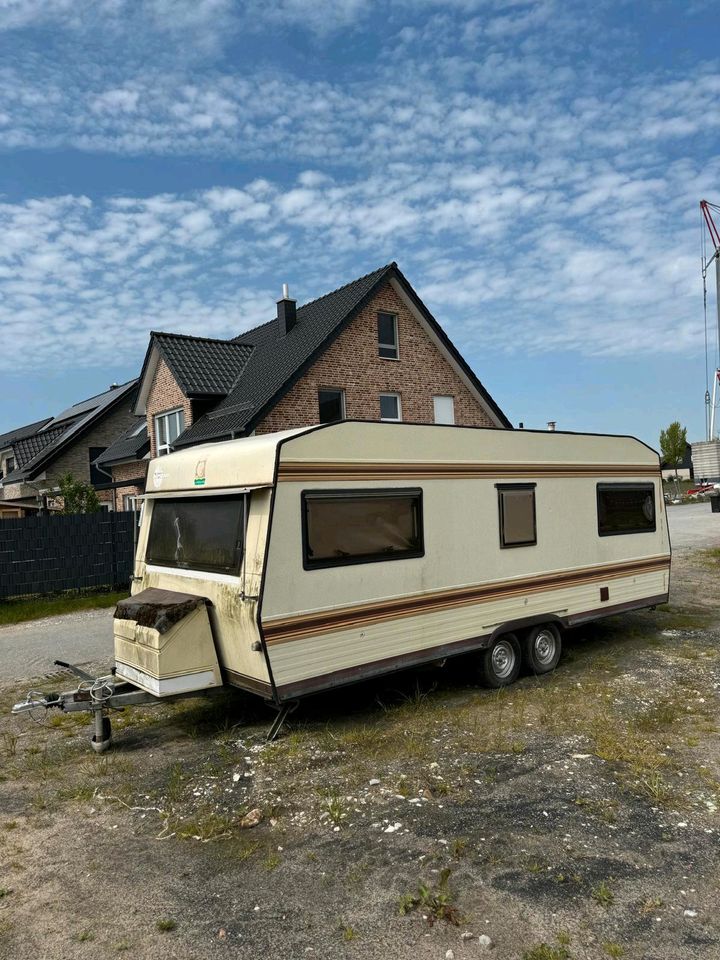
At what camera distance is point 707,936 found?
11.1 feet

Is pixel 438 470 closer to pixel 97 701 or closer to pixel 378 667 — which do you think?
pixel 378 667

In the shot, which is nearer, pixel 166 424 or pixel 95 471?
pixel 166 424

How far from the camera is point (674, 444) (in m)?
67.7

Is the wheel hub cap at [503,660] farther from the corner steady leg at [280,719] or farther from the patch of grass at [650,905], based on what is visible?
the patch of grass at [650,905]

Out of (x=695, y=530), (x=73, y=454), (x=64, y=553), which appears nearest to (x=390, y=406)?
(x=64, y=553)

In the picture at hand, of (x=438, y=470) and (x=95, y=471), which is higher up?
(x=95, y=471)

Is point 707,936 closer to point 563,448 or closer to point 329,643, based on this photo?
point 329,643

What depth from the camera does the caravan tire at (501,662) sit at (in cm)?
748

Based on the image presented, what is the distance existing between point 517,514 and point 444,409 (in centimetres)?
1422

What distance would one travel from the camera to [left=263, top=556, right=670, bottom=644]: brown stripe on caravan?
5.79 meters

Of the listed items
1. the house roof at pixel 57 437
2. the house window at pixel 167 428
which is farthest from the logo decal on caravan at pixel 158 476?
the house roof at pixel 57 437

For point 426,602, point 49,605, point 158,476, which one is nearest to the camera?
point 426,602

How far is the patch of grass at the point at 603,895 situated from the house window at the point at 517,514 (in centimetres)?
410

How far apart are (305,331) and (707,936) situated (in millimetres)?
18784
